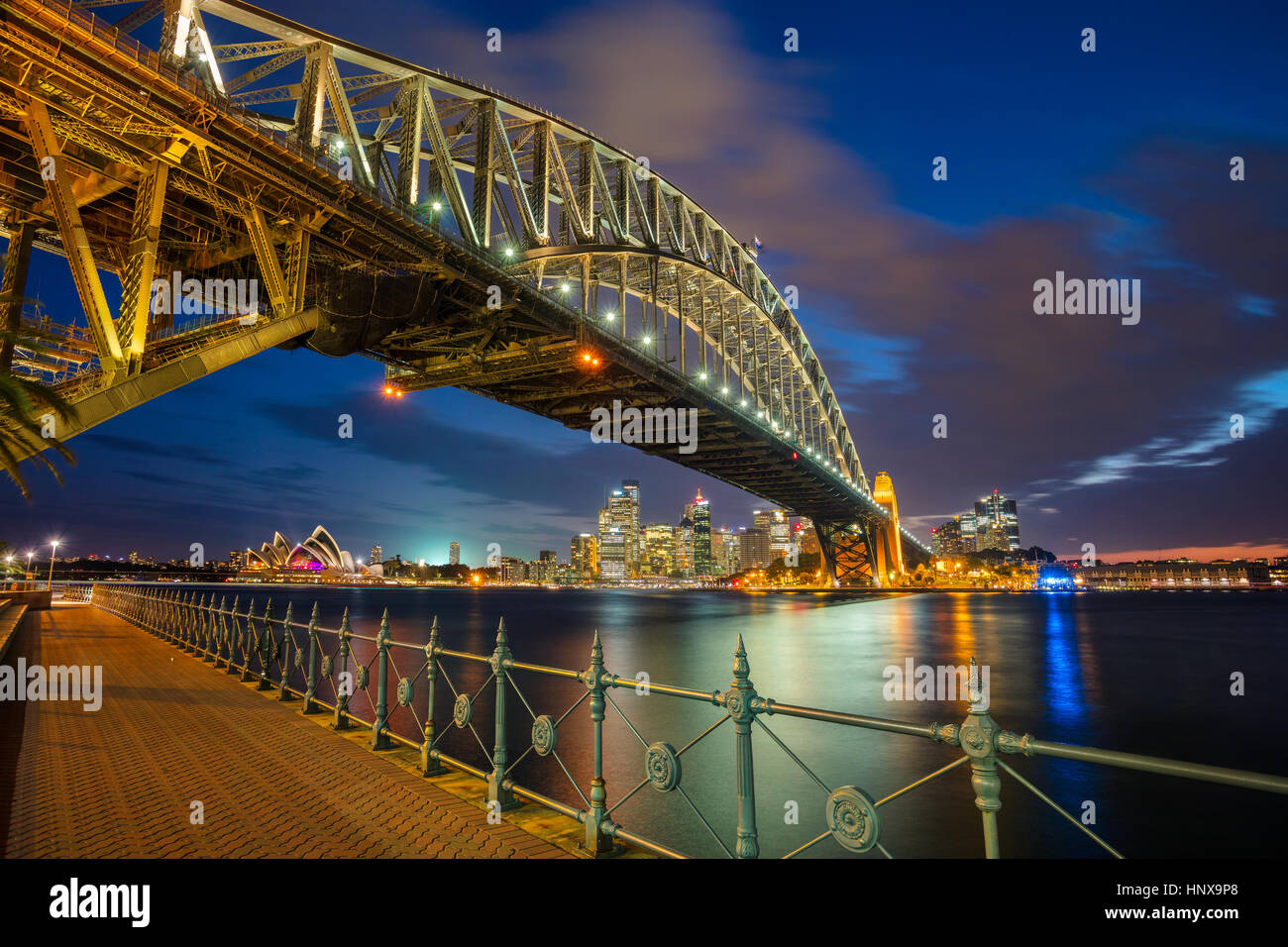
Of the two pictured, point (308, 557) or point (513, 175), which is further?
point (308, 557)

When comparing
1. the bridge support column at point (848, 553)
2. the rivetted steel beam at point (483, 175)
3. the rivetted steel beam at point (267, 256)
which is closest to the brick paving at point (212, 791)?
the rivetted steel beam at point (267, 256)

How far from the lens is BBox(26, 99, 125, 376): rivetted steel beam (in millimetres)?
14281

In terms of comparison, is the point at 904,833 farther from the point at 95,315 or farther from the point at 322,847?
the point at 95,315

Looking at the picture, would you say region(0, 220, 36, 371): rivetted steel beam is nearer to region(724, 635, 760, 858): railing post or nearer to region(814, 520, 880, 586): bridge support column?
region(724, 635, 760, 858): railing post

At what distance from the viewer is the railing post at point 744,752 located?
169 inches

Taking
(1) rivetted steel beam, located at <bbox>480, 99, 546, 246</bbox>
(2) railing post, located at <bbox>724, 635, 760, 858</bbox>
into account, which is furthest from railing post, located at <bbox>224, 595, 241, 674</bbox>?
(1) rivetted steel beam, located at <bbox>480, 99, 546, 246</bbox>

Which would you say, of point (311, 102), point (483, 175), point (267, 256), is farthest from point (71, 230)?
point (483, 175)

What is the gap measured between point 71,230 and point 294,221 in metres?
6.36

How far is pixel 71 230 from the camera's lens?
14352 millimetres

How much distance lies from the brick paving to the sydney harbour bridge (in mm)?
6221

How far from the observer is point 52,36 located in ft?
45.4

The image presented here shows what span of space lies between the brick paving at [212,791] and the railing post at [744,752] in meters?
1.63

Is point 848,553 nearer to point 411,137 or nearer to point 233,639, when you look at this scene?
point 411,137

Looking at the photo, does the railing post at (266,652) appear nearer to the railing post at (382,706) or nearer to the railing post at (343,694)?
the railing post at (343,694)
